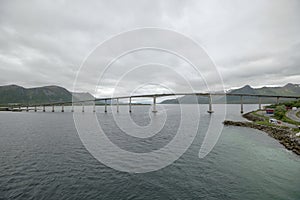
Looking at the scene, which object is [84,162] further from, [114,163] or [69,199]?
[69,199]

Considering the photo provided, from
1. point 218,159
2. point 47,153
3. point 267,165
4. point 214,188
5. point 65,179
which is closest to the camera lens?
point 214,188

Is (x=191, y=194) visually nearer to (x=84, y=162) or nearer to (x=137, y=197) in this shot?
(x=137, y=197)

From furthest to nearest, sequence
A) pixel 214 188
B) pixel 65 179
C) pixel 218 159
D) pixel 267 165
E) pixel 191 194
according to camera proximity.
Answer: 1. pixel 218 159
2. pixel 267 165
3. pixel 65 179
4. pixel 214 188
5. pixel 191 194

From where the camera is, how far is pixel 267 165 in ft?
62.3

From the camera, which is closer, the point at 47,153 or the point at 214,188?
the point at 214,188

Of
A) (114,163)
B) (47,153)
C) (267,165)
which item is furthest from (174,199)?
(47,153)

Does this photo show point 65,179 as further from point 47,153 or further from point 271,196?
point 271,196

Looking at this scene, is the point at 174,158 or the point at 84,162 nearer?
the point at 84,162

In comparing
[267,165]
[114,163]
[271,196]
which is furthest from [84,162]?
[267,165]

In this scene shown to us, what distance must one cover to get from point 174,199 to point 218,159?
11.6 meters

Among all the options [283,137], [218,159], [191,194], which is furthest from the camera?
[283,137]

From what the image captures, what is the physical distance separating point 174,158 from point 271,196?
436 inches

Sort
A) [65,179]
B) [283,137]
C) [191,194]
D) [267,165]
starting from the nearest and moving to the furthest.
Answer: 1. [191,194]
2. [65,179]
3. [267,165]
4. [283,137]

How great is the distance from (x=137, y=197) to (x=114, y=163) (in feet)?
26.5
